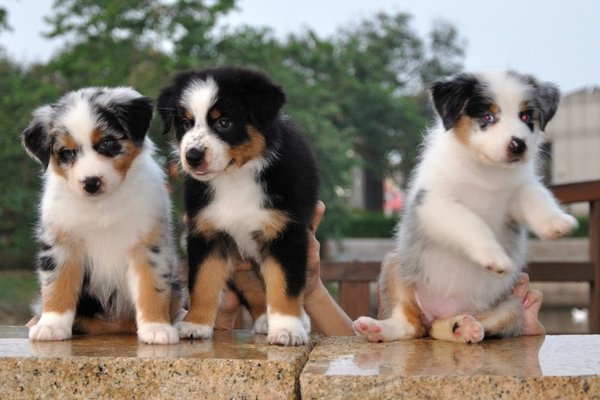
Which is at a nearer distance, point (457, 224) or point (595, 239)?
point (457, 224)

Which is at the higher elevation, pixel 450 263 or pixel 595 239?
pixel 450 263

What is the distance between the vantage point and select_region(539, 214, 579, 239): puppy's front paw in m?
3.18

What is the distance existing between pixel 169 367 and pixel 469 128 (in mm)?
1620

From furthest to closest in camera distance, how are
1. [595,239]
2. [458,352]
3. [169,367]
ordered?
[595,239] → [458,352] → [169,367]

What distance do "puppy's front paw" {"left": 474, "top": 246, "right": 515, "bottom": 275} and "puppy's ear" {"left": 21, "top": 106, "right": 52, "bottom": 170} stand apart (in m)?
1.90

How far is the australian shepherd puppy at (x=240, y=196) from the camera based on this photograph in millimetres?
3465

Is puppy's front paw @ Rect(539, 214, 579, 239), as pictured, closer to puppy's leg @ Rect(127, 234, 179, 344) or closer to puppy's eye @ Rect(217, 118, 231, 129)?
puppy's eye @ Rect(217, 118, 231, 129)

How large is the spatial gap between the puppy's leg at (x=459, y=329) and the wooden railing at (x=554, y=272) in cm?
211

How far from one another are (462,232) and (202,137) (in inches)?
46.0

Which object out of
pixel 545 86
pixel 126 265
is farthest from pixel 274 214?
pixel 545 86

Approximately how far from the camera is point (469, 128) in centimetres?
345

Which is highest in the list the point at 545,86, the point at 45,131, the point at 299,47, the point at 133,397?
the point at 545,86

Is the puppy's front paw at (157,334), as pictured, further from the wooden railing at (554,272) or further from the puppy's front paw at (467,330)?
the wooden railing at (554,272)

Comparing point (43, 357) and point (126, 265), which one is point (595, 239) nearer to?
point (126, 265)
